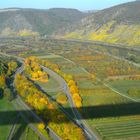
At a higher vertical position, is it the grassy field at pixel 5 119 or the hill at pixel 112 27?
the grassy field at pixel 5 119

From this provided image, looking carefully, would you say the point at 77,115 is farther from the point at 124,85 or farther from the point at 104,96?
the point at 124,85

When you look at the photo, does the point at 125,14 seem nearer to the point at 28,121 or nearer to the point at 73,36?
the point at 73,36

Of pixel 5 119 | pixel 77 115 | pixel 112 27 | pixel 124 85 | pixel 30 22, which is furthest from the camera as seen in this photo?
pixel 30 22

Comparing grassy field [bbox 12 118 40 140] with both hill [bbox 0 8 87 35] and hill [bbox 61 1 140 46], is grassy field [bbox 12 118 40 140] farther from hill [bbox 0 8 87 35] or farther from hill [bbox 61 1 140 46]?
hill [bbox 0 8 87 35]

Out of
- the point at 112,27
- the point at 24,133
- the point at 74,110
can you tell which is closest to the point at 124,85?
the point at 74,110

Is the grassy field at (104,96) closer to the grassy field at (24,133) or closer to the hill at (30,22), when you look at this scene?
the grassy field at (24,133)

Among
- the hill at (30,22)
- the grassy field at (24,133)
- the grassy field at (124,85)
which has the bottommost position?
the hill at (30,22)

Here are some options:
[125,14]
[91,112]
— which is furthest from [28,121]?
[125,14]

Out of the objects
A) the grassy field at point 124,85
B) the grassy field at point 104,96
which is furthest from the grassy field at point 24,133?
the grassy field at point 124,85
